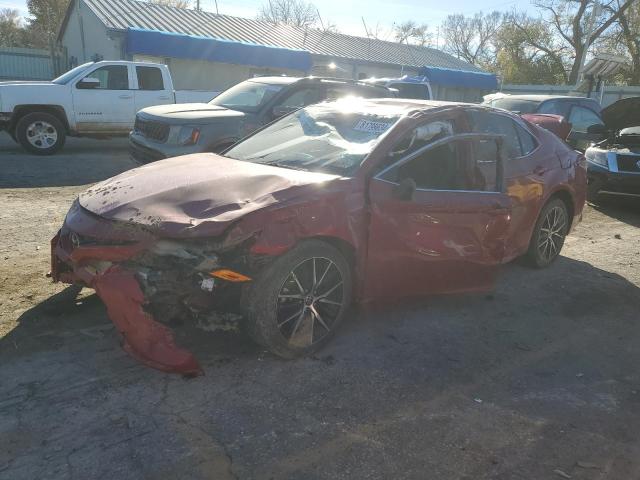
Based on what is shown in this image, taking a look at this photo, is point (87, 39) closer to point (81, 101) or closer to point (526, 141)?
point (81, 101)

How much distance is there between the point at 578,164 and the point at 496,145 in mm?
1869

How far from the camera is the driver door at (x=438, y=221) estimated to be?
3.80m

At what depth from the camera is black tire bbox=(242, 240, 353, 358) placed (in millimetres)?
3270

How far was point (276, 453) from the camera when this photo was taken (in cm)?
264

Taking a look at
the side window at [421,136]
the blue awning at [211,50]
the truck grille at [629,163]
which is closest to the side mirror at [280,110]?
the side window at [421,136]

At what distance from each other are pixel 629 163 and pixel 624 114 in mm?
2418

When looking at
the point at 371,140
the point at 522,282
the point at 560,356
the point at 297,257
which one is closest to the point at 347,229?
the point at 297,257

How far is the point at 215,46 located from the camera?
20500 mm

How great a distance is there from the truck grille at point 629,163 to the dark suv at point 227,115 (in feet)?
12.4

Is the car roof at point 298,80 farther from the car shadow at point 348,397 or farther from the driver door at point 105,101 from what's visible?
the car shadow at point 348,397

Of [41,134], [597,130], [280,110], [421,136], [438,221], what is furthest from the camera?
[41,134]

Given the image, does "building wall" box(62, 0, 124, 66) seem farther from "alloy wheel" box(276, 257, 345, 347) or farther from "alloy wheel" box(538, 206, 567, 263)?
"alloy wheel" box(276, 257, 345, 347)

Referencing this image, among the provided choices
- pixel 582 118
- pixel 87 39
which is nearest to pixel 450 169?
pixel 582 118

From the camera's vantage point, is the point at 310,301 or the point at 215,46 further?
the point at 215,46
